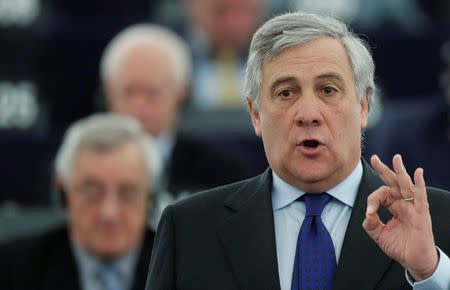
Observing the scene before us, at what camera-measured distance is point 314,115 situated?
9.13 feet

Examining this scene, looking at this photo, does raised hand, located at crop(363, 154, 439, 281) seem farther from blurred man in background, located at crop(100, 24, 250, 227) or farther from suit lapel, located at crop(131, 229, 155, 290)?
blurred man in background, located at crop(100, 24, 250, 227)

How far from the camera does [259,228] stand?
2.87 m

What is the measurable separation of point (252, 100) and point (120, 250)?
6.43 feet

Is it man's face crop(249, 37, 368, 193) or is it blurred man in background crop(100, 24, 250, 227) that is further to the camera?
blurred man in background crop(100, 24, 250, 227)

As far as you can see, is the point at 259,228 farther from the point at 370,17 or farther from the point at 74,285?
the point at 370,17

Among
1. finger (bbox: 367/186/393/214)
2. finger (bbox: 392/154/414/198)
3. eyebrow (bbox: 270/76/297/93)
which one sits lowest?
finger (bbox: 367/186/393/214)

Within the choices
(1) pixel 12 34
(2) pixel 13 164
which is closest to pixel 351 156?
(2) pixel 13 164

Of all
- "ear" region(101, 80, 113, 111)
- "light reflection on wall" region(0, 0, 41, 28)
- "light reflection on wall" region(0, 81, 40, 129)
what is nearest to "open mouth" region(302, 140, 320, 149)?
"ear" region(101, 80, 113, 111)

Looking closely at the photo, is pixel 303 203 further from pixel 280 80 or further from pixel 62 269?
pixel 62 269

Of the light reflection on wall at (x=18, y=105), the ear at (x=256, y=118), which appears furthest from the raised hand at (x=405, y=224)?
the light reflection on wall at (x=18, y=105)

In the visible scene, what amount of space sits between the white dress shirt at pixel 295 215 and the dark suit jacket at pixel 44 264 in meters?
1.86

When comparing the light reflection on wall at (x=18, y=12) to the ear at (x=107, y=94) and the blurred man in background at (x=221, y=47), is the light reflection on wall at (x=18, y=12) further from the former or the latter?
the blurred man in background at (x=221, y=47)

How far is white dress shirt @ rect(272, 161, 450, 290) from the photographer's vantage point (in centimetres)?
282

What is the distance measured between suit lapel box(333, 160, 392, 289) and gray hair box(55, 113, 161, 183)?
2293 millimetres
